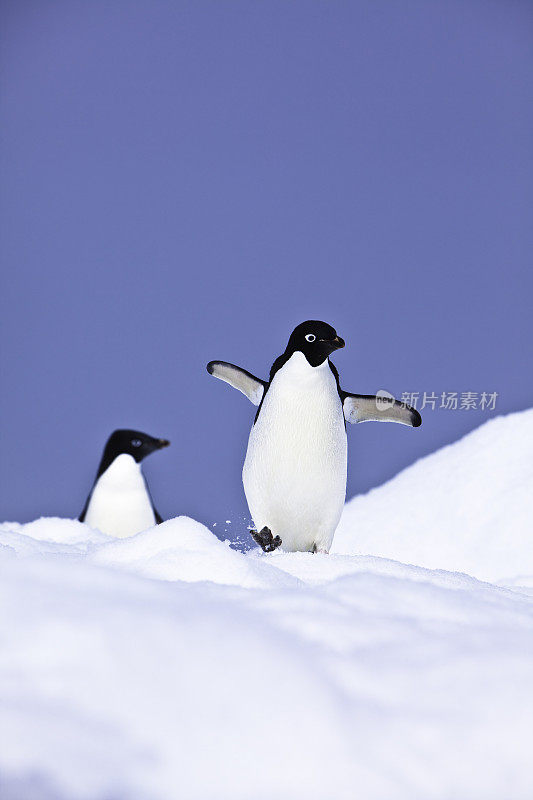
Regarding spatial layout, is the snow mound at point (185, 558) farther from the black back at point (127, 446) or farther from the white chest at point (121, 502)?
the black back at point (127, 446)

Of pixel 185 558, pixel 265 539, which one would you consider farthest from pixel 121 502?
pixel 185 558

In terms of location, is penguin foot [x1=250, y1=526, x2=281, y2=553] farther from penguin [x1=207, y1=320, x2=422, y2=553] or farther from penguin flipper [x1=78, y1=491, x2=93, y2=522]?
penguin flipper [x1=78, y1=491, x2=93, y2=522]

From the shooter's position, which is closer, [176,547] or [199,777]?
[199,777]

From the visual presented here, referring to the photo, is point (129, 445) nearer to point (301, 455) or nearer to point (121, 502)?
point (121, 502)

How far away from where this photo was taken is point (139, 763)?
676 mm

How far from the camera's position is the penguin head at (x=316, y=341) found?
237 cm

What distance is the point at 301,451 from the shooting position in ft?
7.74

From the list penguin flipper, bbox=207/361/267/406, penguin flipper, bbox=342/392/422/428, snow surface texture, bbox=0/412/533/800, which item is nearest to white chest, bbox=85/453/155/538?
penguin flipper, bbox=207/361/267/406

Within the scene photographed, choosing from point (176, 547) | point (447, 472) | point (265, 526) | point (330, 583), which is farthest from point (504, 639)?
point (447, 472)

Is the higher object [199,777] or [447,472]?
[447,472]

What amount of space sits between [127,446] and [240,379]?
1579mm

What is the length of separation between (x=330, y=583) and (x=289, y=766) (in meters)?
0.43

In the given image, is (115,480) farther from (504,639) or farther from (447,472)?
(504,639)

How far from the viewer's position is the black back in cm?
417
